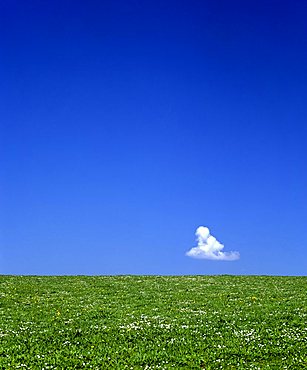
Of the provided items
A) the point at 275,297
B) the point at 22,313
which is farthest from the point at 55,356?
the point at 275,297

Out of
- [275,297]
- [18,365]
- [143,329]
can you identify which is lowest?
[18,365]

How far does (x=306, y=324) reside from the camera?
2234 cm

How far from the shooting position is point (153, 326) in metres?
22.1

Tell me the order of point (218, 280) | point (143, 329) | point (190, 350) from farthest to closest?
1. point (218, 280)
2. point (143, 329)
3. point (190, 350)

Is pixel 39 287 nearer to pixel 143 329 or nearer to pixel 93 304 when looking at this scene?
pixel 93 304

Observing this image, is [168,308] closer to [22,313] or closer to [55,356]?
[22,313]

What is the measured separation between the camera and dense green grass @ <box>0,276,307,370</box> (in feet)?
57.3

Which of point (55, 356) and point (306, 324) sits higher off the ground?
point (306, 324)

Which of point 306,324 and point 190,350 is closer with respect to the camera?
point 190,350

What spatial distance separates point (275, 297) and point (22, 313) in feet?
50.9

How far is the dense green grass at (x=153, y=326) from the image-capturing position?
17469 millimetres

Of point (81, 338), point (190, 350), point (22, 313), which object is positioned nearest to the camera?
point (190, 350)

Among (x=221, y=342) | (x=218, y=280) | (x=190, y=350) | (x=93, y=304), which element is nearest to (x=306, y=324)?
(x=221, y=342)

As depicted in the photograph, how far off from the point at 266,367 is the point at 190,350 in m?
2.93
